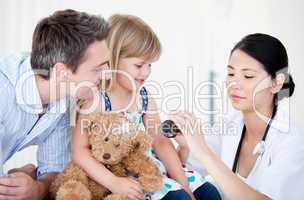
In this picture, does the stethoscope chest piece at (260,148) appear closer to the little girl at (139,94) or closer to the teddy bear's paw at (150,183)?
the little girl at (139,94)

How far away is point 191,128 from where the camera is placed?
3.71ft

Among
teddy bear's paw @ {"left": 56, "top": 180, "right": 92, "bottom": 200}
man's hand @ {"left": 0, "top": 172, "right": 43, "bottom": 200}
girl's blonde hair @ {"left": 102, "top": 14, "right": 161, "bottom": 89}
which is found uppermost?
girl's blonde hair @ {"left": 102, "top": 14, "right": 161, "bottom": 89}

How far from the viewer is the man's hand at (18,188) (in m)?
1.08

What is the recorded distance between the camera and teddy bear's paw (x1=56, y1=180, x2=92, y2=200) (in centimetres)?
104

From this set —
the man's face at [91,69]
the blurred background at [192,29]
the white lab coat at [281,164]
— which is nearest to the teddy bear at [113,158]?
the man's face at [91,69]

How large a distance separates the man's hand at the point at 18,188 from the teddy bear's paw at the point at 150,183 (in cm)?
29

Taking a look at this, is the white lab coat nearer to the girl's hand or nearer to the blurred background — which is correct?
the girl's hand

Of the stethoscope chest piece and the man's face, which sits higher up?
the man's face

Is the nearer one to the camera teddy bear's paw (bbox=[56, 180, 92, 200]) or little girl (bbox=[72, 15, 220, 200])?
teddy bear's paw (bbox=[56, 180, 92, 200])

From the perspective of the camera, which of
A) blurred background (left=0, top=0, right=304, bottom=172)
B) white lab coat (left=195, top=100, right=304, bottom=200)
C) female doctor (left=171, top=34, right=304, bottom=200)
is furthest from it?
blurred background (left=0, top=0, right=304, bottom=172)

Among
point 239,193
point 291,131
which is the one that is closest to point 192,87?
point 291,131

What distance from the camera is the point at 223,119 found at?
1718mm

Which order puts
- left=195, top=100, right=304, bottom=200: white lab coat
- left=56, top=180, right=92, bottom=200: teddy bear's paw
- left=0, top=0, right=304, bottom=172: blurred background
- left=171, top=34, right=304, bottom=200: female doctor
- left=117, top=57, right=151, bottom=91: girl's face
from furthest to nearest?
left=0, top=0, right=304, bottom=172: blurred background
left=117, top=57, right=151, bottom=91: girl's face
left=195, top=100, right=304, bottom=200: white lab coat
left=171, top=34, right=304, bottom=200: female doctor
left=56, top=180, right=92, bottom=200: teddy bear's paw

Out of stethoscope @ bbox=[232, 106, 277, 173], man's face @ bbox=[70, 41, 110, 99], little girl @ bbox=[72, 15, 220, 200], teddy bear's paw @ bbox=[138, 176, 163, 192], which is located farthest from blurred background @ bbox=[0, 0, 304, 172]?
teddy bear's paw @ bbox=[138, 176, 163, 192]
